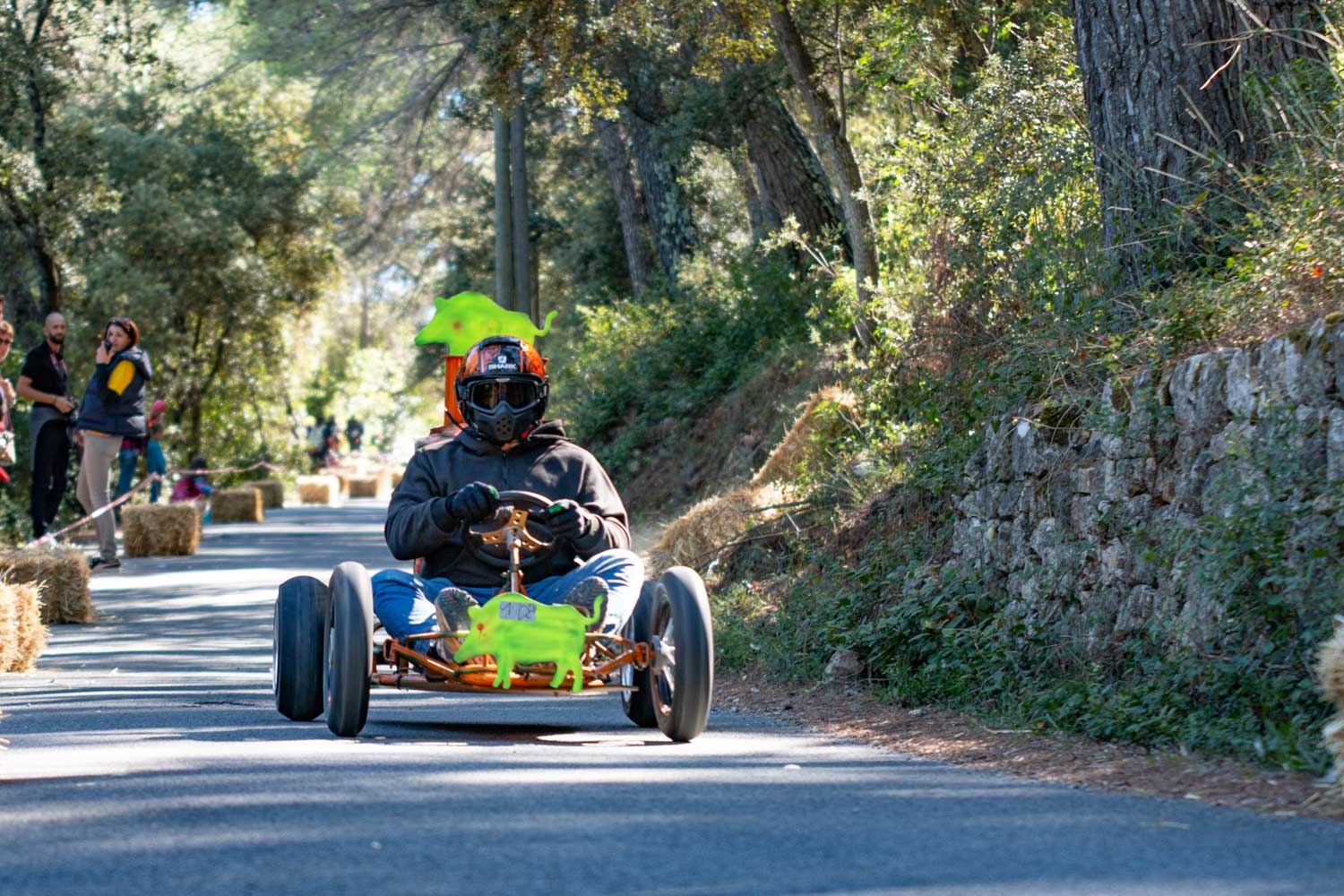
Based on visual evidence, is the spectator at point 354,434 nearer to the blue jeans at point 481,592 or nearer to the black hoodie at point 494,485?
the black hoodie at point 494,485

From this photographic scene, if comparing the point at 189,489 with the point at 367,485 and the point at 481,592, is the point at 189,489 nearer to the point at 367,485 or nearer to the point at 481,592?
the point at 367,485

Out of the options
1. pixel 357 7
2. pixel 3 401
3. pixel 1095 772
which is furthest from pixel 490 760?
pixel 357 7

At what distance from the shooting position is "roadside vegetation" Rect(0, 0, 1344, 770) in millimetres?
7824

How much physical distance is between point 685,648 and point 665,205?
20.1 metres

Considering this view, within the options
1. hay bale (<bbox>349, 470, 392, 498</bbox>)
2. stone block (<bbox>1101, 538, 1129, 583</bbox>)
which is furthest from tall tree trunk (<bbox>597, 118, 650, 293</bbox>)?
stone block (<bbox>1101, 538, 1129, 583</bbox>)

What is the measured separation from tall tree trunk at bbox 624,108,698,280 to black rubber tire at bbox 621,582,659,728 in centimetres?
1846

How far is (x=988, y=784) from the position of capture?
20.4 feet

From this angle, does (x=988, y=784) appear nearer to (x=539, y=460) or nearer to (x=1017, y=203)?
(x=539, y=460)

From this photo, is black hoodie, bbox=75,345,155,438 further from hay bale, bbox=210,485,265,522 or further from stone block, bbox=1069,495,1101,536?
hay bale, bbox=210,485,265,522

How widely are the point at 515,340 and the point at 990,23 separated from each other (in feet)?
25.1

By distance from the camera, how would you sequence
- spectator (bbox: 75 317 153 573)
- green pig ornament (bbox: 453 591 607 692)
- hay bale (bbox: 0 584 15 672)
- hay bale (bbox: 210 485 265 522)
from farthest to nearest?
hay bale (bbox: 210 485 265 522) < spectator (bbox: 75 317 153 573) < hay bale (bbox: 0 584 15 672) < green pig ornament (bbox: 453 591 607 692)

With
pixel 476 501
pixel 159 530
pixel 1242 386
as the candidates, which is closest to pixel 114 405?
pixel 159 530

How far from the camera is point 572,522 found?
7855 mm

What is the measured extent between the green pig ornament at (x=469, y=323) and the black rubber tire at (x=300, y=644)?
5.40 metres
